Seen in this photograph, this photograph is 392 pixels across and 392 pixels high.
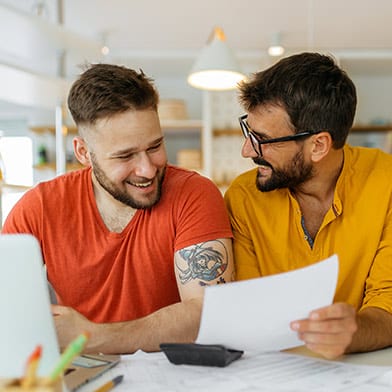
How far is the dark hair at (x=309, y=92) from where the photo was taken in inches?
63.1

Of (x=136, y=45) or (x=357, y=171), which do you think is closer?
(x=357, y=171)

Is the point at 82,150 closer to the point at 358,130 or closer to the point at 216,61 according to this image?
the point at 216,61

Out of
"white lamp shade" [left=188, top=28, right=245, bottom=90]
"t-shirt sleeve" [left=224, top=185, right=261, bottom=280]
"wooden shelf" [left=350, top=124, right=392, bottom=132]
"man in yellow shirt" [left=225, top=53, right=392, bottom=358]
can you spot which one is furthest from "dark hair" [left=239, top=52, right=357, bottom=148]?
"wooden shelf" [left=350, top=124, right=392, bottom=132]

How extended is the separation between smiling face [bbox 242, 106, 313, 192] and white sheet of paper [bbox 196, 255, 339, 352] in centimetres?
61

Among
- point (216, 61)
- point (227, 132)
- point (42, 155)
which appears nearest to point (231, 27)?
point (227, 132)

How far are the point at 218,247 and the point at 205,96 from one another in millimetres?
4594

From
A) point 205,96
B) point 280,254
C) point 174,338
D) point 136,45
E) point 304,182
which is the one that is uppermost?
point 136,45

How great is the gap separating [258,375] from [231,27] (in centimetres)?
429

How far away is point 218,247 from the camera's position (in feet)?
4.76

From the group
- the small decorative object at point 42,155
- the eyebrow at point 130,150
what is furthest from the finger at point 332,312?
the small decorative object at point 42,155

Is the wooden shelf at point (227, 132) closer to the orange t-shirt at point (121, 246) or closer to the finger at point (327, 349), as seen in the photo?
the orange t-shirt at point (121, 246)

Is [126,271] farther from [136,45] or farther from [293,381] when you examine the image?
[136,45]

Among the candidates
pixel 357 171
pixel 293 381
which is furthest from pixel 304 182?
pixel 293 381

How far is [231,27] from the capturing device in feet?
16.2
